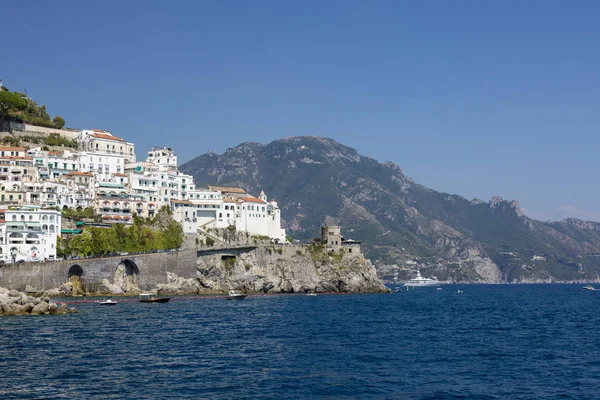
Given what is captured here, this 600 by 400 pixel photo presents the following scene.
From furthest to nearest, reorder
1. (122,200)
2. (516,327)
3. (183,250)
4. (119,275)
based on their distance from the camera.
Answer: (122,200) → (183,250) → (119,275) → (516,327)

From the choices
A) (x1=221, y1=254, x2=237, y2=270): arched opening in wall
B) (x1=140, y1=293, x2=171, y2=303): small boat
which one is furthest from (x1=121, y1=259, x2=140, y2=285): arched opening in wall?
(x1=221, y1=254, x2=237, y2=270): arched opening in wall

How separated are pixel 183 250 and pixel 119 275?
11784mm

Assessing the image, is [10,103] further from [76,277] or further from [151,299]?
[151,299]

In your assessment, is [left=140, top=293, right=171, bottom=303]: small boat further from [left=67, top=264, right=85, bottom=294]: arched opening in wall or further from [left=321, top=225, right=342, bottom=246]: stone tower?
[left=321, top=225, right=342, bottom=246]: stone tower

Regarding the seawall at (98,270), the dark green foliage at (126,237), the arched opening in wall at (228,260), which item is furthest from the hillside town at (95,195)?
the arched opening in wall at (228,260)

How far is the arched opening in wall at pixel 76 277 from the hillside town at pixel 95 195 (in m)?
5.03

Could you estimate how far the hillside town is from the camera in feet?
364

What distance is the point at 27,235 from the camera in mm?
110125

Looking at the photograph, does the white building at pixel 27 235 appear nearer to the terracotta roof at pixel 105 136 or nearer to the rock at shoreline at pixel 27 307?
the rock at shoreline at pixel 27 307

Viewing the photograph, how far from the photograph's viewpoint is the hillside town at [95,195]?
4368 inches

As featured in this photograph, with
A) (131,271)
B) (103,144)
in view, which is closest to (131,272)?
(131,271)

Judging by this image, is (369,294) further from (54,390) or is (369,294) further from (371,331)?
(54,390)

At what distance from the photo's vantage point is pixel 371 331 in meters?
68.1

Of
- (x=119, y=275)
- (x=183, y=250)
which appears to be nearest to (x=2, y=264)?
(x=119, y=275)
